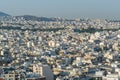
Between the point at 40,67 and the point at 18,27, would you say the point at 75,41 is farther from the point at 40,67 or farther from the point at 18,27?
the point at 40,67

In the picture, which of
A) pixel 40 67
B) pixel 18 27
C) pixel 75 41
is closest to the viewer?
pixel 40 67

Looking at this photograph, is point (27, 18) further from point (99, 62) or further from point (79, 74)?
point (79, 74)

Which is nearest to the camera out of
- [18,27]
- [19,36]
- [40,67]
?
[40,67]

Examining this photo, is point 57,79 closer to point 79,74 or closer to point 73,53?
point 79,74

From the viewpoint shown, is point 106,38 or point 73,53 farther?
point 106,38

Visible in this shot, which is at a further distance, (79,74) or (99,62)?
(99,62)

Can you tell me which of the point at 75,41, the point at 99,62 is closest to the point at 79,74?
the point at 99,62

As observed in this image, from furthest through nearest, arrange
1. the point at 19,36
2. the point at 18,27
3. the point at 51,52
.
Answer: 1. the point at 18,27
2. the point at 19,36
3. the point at 51,52

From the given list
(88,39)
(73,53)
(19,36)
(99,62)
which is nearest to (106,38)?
(88,39)
